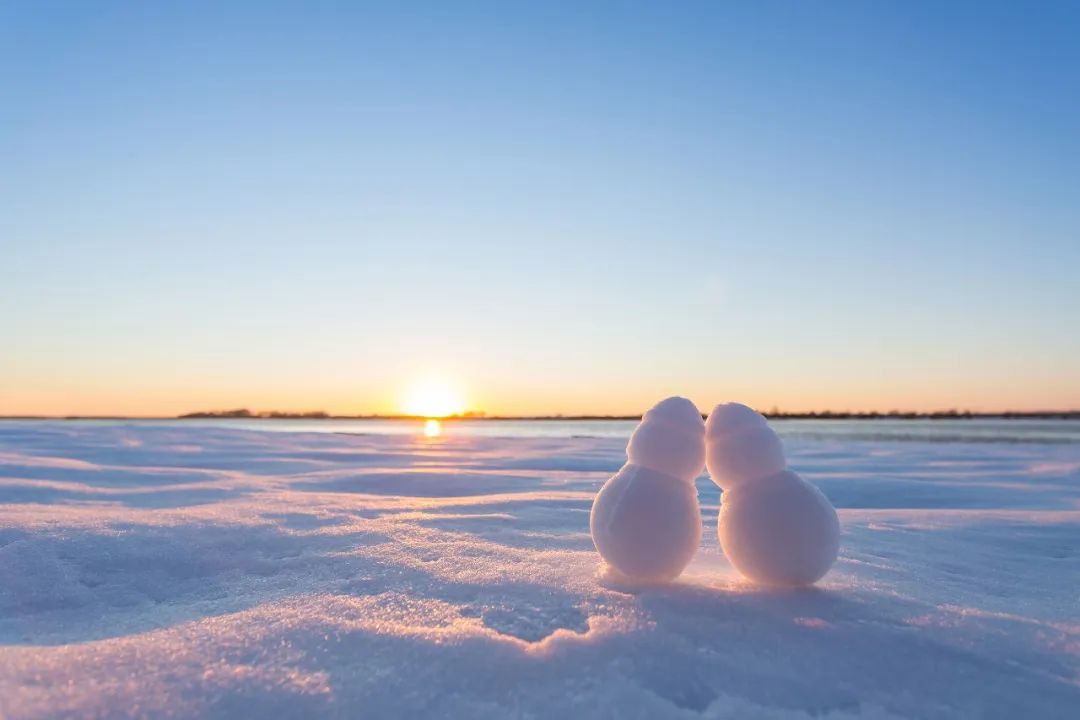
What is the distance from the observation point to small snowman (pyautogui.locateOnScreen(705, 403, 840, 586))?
68.9 inches

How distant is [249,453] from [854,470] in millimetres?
5284

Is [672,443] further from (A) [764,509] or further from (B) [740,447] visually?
(A) [764,509]

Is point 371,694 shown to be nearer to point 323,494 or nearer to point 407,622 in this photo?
point 407,622

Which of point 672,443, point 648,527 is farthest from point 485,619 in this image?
point 672,443

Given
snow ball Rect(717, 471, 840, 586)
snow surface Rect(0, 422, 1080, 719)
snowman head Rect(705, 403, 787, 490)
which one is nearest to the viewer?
snow surface Rect(0, 422, 1080, 719)

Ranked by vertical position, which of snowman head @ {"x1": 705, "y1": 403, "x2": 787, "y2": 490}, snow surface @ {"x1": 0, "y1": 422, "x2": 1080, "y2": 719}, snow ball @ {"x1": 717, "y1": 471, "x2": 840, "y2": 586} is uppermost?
snowman head @ {"x1": 705, "y1": 403, "x2": 787, "y2": 490}

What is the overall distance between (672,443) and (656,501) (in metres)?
0.17

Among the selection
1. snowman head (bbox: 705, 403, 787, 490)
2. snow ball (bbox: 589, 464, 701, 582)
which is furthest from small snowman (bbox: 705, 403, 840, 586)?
snow ball (bbox: 589, 464, 701, 582)

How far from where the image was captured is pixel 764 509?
1802 mm

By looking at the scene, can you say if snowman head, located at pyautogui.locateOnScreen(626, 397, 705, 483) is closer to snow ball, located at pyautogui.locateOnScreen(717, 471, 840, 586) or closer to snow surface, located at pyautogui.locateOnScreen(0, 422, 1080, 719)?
snow ball, located at pyautogui.locateOnScreen(717, 471, 840, 586)

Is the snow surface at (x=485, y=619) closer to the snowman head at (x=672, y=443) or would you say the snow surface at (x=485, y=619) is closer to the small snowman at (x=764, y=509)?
the small snowman at (x=764, y=509)

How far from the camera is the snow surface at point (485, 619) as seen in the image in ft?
3.79

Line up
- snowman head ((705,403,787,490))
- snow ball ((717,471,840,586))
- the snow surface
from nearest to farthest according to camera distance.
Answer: the snow surface → snow ball ((717,471,840,586)) → snowman head ((705,403,787,490))

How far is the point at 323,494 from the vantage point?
3.62 meters
